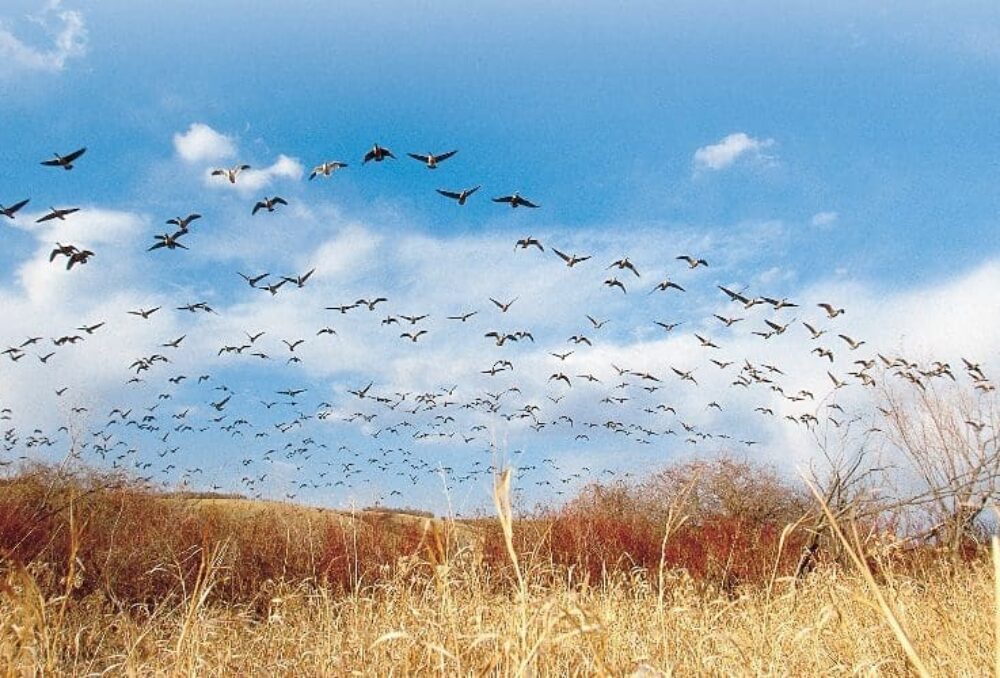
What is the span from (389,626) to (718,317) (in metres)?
13.5

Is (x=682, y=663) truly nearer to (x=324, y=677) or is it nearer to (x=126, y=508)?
(x=324, y=677)

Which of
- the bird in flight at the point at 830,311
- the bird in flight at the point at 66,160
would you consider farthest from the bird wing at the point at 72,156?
the bird in flight at the point at 830,311

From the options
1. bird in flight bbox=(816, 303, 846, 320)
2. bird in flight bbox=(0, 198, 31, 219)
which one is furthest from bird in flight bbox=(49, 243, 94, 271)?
bird in flight bbox=(816, 303, 846, 320)

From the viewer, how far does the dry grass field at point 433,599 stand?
275cm

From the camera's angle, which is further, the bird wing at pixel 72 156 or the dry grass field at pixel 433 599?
the bird wing at pixel 72 156

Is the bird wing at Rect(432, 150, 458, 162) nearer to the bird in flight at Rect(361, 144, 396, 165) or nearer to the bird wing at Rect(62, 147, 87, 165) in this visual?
the bird in flight at Rect(361, 144, 396, 165)

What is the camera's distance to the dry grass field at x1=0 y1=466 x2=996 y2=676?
9.02 feet

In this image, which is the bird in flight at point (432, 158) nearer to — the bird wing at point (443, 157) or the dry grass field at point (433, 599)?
the bird wing at point (443, 157)

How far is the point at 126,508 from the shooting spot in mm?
16875

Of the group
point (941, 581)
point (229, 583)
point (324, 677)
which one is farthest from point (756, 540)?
point (324, 677)

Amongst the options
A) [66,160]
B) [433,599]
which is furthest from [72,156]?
[433,599]

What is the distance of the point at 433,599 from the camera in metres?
8.27

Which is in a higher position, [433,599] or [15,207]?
[15,207]

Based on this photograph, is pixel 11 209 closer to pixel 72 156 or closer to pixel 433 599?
pixel 72 156
